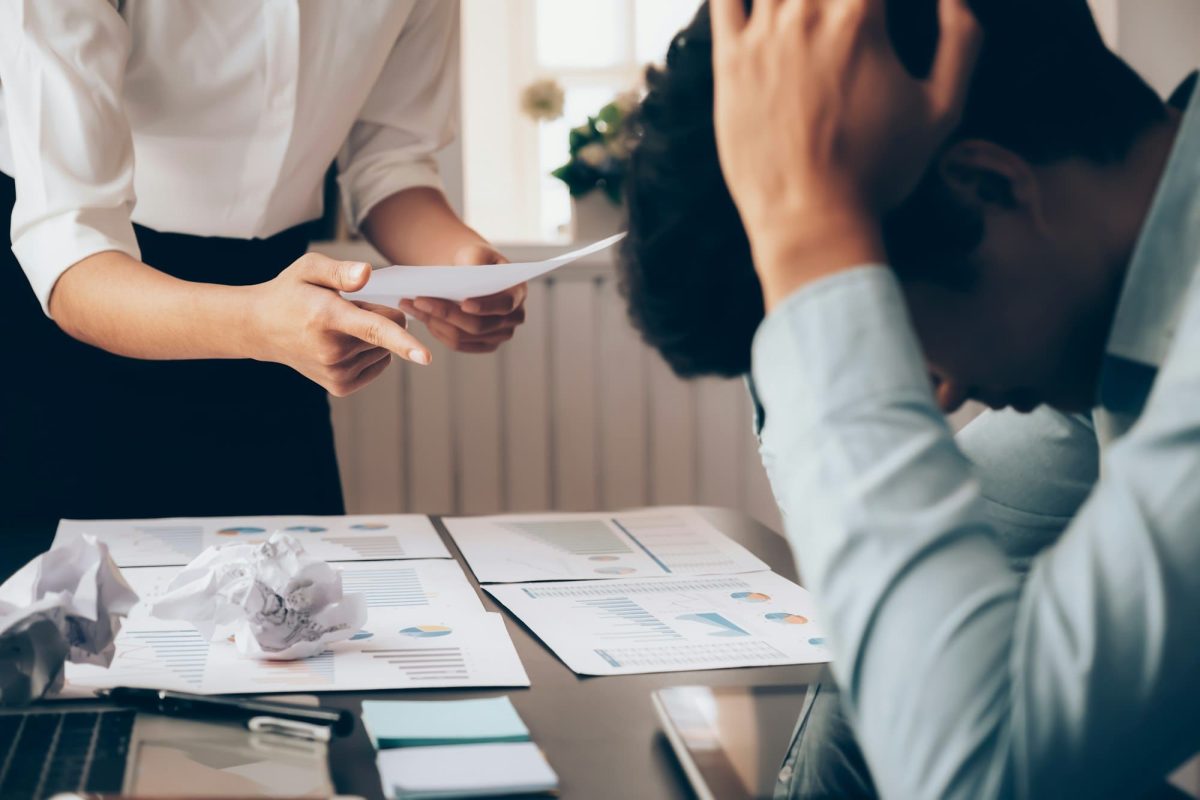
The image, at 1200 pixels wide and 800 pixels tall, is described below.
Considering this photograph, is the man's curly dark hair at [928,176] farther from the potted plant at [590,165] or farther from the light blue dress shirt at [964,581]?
the potted plant at [590,165]

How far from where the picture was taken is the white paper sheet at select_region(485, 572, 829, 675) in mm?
827

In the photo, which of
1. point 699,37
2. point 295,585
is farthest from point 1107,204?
point 295,585

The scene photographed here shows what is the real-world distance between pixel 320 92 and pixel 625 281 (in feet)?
2.92

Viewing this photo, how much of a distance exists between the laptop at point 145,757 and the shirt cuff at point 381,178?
0.95 meters

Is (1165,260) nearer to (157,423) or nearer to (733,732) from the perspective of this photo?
(733,732)

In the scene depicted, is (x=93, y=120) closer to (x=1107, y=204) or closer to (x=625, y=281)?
(x=625, y=281)

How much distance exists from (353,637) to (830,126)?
1.67ft

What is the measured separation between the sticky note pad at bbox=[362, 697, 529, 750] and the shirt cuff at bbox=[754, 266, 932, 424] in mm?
246

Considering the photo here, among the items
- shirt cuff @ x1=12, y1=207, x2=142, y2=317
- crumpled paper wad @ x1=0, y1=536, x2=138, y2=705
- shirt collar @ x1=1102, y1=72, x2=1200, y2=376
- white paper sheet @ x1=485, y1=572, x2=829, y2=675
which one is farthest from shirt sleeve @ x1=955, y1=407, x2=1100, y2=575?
shirt cuff @ x1=12, y1=207, x2=142, y2=317

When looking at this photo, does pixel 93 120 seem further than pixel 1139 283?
Yes

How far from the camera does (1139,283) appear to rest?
582mm

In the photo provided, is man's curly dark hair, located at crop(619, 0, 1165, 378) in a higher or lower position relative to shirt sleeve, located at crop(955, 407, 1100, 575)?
higher

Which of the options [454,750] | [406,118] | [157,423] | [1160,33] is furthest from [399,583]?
[1160,33]

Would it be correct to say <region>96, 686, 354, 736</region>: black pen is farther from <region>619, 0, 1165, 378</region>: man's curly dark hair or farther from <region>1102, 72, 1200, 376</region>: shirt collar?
<region>1102, 72, 1200, 376</region>: shirt collar
